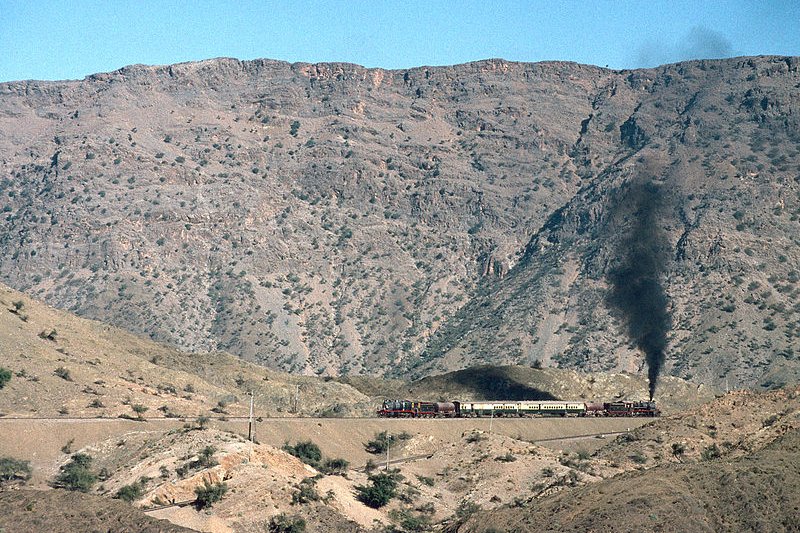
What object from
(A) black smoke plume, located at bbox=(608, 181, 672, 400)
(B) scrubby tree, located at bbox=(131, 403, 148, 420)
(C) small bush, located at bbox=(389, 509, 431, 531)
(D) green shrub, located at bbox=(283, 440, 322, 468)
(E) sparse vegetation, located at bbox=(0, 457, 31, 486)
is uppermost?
(A) black smoke plume, located at bbox=(608, 181, 672, 400)

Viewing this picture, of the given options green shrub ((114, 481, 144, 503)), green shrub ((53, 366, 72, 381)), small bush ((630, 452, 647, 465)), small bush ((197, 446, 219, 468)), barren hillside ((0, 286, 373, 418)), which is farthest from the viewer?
green shrub ((53, 366, 72, 381))

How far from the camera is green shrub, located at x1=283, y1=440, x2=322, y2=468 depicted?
71.4 metres

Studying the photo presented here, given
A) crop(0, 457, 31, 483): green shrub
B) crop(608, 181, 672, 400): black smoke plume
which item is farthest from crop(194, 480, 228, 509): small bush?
crop(608, 181, 672, 400): black smoke plume

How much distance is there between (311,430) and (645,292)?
161ft

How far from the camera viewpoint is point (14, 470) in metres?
62.3

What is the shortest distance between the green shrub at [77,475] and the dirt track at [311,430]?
1027 millimetres

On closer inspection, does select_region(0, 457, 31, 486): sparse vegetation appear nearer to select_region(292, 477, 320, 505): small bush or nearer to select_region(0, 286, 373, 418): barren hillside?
select_region(0, 286, 373, 418): barren hillside

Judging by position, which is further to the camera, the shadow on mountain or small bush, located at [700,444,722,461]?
the shadow on mountain

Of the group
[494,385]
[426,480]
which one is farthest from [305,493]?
[494,385]

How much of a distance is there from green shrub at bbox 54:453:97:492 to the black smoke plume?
55939 mm

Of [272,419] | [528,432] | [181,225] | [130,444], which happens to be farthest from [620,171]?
[130,444]

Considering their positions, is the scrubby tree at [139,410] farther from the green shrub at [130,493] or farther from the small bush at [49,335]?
the green shrub at [130,493]

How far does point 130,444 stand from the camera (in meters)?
66.8

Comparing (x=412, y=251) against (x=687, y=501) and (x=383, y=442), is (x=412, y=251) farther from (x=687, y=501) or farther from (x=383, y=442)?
(x=687, y=501)
